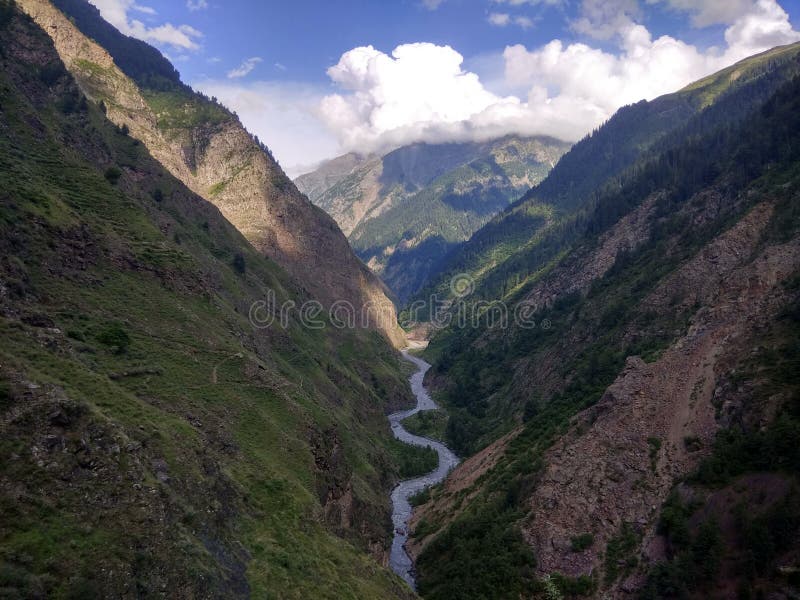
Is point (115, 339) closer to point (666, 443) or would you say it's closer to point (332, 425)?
point (332, 425)

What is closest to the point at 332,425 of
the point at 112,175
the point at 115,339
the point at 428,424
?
the point at 115,339

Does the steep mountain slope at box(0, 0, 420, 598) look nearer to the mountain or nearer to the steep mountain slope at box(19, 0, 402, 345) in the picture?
the mountain

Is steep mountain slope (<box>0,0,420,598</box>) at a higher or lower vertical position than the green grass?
higher

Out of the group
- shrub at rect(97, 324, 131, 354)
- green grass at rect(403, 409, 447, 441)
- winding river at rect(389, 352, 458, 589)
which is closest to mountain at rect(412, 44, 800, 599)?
winding river at rect(389, 352, 458, 589)

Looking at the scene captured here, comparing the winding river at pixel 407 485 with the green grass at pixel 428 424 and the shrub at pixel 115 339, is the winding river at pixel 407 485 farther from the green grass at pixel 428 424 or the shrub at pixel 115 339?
the shrub at pixel 115 339

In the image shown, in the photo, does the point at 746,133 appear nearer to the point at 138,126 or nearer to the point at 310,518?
the point at 310,518

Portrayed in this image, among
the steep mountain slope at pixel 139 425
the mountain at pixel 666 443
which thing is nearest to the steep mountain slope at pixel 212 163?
the steep mountain slope at pixel 139 425
